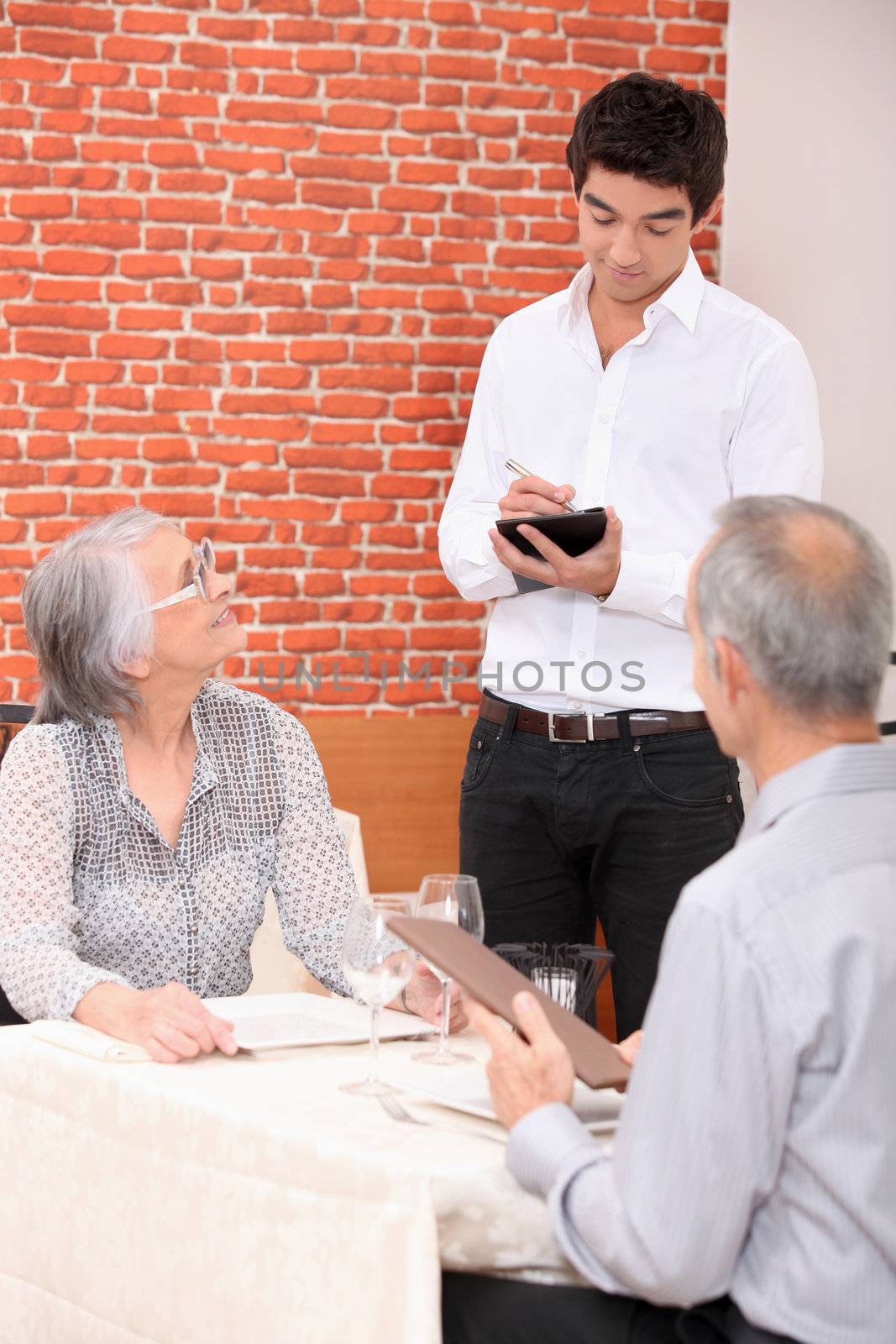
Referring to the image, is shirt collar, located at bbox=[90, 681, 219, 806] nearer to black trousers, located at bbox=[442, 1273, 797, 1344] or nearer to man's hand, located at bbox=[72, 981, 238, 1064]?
man's hand, located at bbox=[72, 981, 238, 1064]

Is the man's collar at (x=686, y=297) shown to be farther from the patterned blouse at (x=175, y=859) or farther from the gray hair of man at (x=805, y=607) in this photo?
the gray hair of man at (x=805, y=607)

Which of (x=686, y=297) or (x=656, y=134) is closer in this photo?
(x=656, y=134)

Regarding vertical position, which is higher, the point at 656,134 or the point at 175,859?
the point at 656,134

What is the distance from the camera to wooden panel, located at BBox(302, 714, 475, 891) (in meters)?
4.32

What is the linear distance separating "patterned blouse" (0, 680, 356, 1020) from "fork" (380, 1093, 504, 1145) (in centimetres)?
52

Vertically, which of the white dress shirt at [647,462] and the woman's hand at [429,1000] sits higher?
the white dress shirt at [647,462]

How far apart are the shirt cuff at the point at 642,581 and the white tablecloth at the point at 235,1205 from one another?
0.79 metres

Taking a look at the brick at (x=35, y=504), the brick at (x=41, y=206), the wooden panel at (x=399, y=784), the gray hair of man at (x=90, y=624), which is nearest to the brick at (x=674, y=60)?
the brick at (x=41, y=206)

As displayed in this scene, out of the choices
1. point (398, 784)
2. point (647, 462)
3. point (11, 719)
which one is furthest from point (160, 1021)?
point (398, 784)

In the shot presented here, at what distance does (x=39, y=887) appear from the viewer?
1.83 meters

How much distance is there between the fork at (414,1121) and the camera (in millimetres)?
1302

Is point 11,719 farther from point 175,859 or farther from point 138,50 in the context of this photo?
point 138,50

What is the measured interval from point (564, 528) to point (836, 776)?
1032mm

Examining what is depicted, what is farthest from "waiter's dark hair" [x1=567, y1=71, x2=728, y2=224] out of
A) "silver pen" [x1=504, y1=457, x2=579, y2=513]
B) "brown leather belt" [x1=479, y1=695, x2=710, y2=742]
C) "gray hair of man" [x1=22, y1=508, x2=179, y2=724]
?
"gray hair of man" [x1=22, y1=508, x2=179, y2=724]
